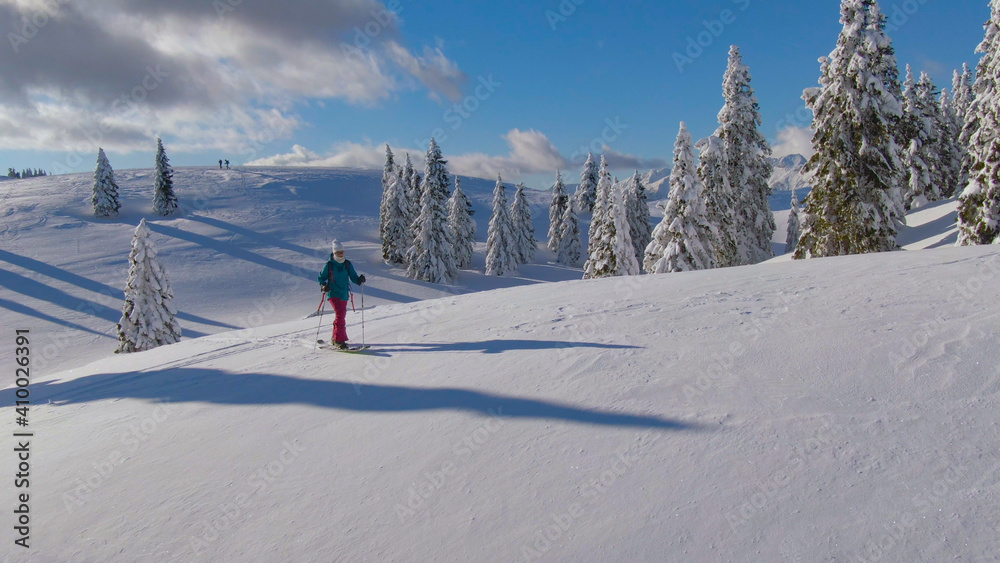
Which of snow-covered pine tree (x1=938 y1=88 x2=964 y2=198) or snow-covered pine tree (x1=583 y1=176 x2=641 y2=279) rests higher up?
snow-covered pine tree (x1=938 y1=88 x2=964 y2=198)

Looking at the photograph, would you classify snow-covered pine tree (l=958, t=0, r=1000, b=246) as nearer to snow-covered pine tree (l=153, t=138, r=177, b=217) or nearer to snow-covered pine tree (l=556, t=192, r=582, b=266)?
snow-covered pine tree (l=556, t=192, r=582, b=266)

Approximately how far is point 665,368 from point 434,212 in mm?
44720

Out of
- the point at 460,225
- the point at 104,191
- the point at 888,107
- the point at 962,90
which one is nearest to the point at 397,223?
the point at 460,225

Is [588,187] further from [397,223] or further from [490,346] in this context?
[490,346]

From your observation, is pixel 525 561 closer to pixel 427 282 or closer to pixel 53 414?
pixel 53 414

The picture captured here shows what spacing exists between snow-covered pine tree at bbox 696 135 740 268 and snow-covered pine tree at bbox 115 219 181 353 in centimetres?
3096

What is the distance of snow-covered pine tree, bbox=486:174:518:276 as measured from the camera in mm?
56406

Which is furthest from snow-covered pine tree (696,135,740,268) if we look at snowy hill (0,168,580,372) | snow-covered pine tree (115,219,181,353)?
snow-covered pine tree (115,219,181,353)

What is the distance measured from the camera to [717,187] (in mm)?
28953

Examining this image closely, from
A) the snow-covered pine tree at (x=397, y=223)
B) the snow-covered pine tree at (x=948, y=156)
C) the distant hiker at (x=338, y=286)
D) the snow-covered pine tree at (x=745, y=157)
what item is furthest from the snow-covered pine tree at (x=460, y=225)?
the distant hiker at (x=338, y=286)

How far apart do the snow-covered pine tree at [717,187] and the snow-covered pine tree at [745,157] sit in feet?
1.99

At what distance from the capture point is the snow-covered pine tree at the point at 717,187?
2880 cm

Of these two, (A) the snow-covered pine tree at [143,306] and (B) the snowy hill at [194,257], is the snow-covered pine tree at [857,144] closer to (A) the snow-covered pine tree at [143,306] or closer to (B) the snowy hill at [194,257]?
(B) the snowy hill at [194,257]

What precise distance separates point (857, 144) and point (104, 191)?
7922 cm
